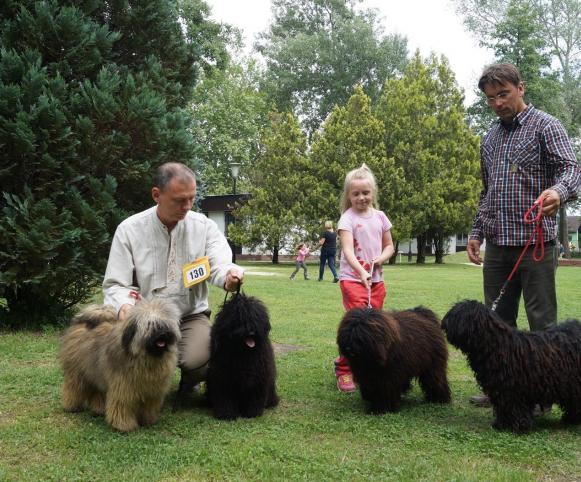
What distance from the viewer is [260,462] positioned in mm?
3434

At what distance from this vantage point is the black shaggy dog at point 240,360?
4.09 meters

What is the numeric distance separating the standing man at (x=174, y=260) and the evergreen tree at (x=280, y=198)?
77.3 feet

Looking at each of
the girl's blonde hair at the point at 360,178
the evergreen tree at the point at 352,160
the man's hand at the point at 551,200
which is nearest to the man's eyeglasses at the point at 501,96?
the man's hand at the point at 551,200

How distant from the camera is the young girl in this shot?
5.23 metres

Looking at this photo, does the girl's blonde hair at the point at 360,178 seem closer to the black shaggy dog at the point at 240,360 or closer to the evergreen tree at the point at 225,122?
the black shaggy dog at the point at 240,360

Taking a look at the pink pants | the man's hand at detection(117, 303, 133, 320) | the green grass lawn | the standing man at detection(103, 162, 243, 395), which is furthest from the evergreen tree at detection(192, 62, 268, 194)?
the man's hand at detection(117, 303, 133, 320)

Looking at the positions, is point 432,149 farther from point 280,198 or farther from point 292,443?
point 292,443

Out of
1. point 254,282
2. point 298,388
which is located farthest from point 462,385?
point 254,282

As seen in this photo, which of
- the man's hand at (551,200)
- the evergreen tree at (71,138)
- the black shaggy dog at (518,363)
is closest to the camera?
the black shaggy dog at (518,363)

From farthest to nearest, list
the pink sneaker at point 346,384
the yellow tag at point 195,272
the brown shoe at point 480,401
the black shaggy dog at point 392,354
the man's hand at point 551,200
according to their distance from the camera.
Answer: the pink sneaker at point 346,384
the brown shoe at point 480,401
the yellow tag at point 195,272
the black shaggy dog at point 392,354
the man's hand at point 551,200

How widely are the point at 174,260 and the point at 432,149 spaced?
28625mm

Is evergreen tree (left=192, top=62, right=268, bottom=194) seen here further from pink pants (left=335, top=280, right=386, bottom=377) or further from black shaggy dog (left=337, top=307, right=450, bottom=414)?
black shaggy dog (left=337, top=307, right=450, bottom=414)

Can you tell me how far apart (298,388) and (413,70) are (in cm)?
3049

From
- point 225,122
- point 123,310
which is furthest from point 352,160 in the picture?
point 123,310
